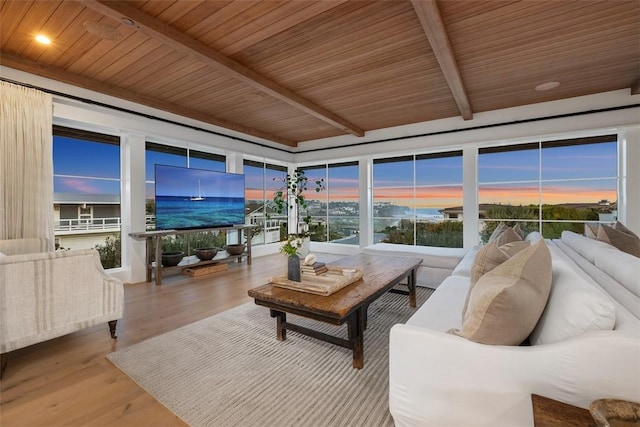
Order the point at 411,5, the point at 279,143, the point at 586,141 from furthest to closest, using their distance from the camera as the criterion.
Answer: the point at 279,143, the point at 586,141, the point at 411,5

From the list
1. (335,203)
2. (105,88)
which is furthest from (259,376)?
(335,203)

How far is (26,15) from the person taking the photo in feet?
7.54

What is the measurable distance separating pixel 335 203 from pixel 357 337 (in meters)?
5.03

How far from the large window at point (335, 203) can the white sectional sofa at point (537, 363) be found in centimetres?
520

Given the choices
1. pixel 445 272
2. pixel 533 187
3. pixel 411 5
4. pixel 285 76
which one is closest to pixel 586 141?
pixel 533 187

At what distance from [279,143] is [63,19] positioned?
4435mm

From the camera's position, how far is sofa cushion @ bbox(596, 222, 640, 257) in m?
1.98

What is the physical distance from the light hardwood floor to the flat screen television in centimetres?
150

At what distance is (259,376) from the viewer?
6.12ft

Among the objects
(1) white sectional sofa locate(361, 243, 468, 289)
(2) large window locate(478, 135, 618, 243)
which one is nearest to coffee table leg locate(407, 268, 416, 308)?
(1) white sectional sofa locate(361, 243, 468, 289)

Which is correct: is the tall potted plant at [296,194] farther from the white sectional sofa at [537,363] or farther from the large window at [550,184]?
the white sectional sofa at [537,363]

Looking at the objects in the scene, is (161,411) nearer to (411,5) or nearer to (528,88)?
(411,5)

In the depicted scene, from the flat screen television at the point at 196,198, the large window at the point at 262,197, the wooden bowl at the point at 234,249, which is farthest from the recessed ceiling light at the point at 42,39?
the large window at the point at 262,197

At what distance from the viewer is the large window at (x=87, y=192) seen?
3916mm
